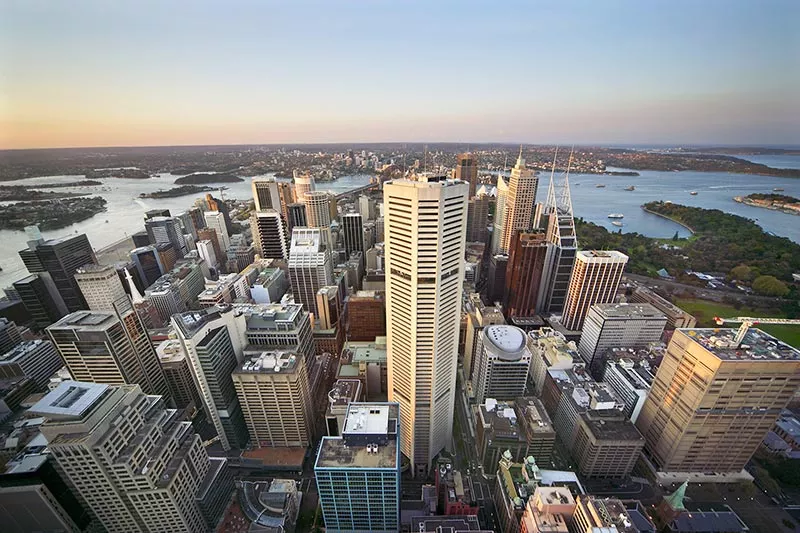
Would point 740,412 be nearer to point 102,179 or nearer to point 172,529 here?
point 172,529

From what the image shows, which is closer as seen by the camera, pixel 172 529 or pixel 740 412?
pixel 172 529

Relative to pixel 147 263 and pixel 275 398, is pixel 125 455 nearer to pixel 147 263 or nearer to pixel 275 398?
pixel 275 398

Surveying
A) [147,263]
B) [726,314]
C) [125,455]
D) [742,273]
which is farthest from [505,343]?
[147,263]

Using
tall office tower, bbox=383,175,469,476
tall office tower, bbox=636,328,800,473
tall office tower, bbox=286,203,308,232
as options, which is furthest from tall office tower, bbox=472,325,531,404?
tall office tower, bbox=286,203,308,232

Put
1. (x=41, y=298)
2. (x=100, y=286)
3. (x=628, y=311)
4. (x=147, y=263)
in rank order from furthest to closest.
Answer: (x=147, y=263), (x=41, y=298), (x=628, y=311), (x=100, y=286)

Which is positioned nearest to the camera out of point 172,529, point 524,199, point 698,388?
point 172,529

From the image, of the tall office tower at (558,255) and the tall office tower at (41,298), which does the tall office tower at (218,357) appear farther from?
the tall office tower at (558,255)

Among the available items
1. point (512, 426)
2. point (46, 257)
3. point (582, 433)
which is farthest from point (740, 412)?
point (46, 257)

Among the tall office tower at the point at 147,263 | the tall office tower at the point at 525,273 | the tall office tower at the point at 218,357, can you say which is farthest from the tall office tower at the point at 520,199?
the tall office tower at the point at 147,263
